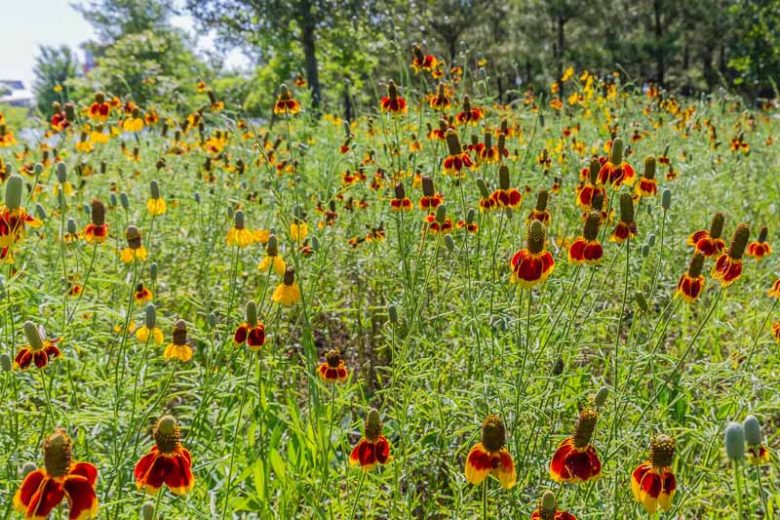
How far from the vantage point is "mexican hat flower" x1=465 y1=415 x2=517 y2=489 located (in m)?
1.09

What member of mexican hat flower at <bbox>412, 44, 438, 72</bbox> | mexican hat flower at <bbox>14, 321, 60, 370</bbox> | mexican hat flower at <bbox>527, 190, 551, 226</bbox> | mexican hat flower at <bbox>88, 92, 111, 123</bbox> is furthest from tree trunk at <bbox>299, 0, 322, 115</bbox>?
mexican hat flower at <bbox>14, 321, 60, 370</bbox>

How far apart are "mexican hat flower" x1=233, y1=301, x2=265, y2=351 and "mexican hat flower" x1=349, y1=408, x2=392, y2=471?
400 millimetres

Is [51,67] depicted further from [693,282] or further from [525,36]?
[693,282]

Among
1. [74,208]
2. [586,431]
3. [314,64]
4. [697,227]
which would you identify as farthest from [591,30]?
[586,431]

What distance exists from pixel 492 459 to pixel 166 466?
0.56m

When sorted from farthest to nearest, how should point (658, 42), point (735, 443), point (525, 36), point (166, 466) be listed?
point (525, 36), point (658, 42), point (166, 466), point (735, 443)

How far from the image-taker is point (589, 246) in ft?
5.01

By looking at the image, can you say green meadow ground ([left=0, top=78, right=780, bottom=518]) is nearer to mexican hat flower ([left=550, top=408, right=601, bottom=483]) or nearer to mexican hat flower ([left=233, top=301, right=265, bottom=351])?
mexican hat flower ([left=233, top=301, right=265, bottom=351])

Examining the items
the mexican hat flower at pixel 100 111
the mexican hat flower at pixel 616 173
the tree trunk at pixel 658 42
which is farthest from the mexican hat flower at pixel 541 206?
the tree trunk at pixel 658 42

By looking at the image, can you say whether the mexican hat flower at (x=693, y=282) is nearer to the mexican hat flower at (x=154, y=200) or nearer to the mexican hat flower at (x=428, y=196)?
the mexican hat flower at (x=428, y=196)

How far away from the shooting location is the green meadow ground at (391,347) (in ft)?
5.31

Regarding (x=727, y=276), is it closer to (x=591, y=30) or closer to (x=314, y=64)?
(x=314, y=64)

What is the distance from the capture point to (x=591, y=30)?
24.8 m

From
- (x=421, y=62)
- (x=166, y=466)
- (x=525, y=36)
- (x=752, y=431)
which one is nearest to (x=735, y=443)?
(x=752, y=431)
